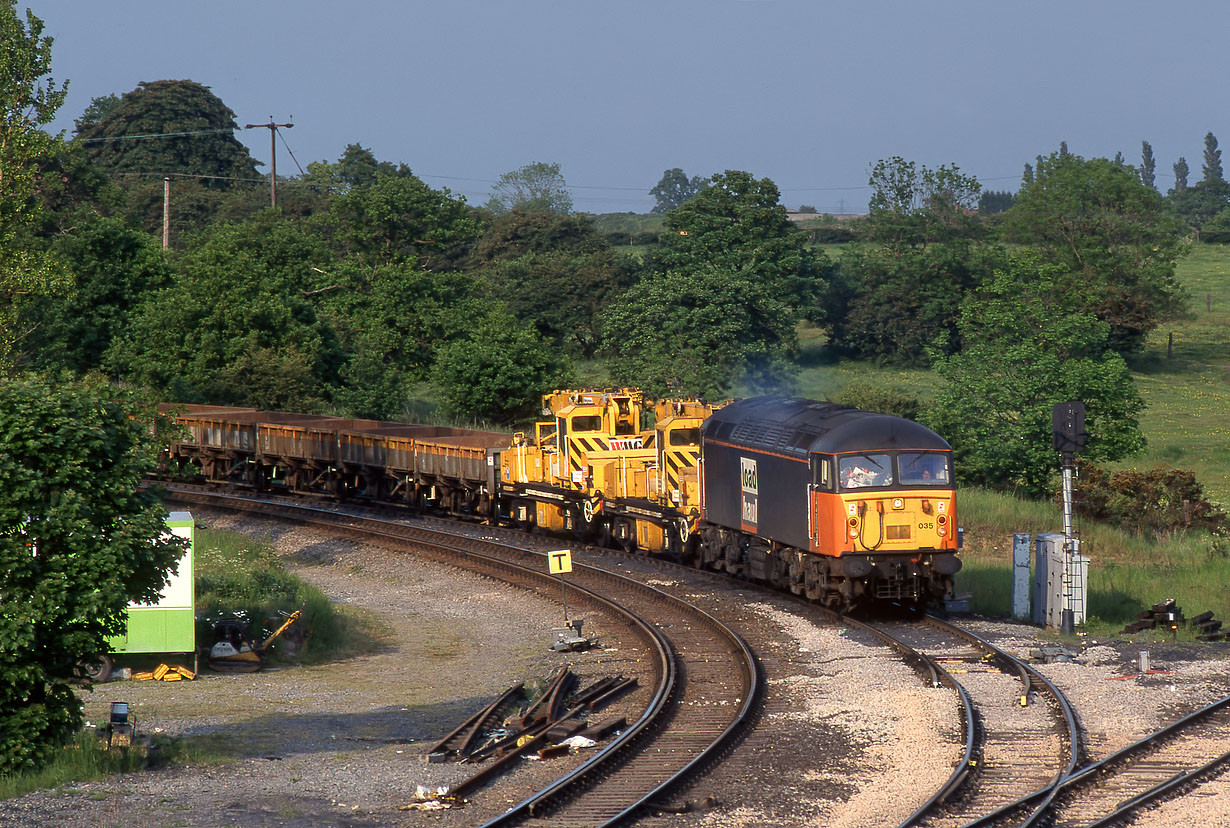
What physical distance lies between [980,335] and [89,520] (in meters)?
33.8

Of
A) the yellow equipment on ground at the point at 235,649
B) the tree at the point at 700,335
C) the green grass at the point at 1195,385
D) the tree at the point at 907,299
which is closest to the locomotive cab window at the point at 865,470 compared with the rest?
the yellow equipment on ground at the point at 235,649

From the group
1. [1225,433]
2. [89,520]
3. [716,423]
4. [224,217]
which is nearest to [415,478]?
[716,423]

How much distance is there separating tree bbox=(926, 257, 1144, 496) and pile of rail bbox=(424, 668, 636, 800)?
24.3 metres

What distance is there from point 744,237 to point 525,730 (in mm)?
56560

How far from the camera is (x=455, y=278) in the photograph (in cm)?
6306

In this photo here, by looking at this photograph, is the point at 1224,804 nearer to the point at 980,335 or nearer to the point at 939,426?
the point at 939,426

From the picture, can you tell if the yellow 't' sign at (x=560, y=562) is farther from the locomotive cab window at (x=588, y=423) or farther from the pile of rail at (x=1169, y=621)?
the locomotive cab window at (x=588, y=423)

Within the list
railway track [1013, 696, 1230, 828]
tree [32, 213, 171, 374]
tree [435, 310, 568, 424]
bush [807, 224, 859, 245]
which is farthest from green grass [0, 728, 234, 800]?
bush [807, 224, 859, 245]

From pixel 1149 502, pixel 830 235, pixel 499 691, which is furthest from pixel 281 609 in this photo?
pixel 830 235

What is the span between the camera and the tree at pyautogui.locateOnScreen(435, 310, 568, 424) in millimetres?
49500

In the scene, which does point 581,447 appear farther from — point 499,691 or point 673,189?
point 673,189

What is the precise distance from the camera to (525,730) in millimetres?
13641

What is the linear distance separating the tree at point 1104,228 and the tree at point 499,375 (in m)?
36.6

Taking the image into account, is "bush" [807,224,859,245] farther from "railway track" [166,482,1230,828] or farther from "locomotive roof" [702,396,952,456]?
"railway track" [166,482,1230,828]
